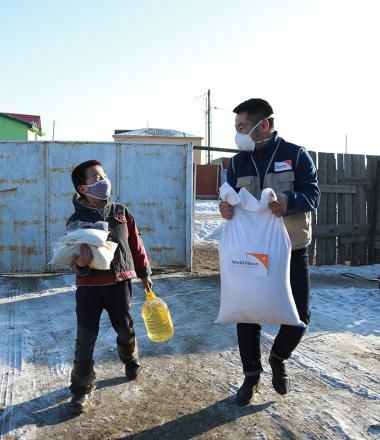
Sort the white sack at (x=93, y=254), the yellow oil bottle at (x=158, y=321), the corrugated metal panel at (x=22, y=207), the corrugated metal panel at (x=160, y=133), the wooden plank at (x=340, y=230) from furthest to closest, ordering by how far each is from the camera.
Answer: the corrugated metal panel at (x=160, y=133), the wooden plank at (x=340, y=230), the corrugated metal panel at (x=22, y=207), the yellow oil bottle at (x=158, y=321), the white sack at (x=93, y=254)

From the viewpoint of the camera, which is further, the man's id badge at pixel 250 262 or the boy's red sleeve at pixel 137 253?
the boy's red sleeve at pixel 137 253

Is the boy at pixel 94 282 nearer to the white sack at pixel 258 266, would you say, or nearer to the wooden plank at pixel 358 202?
the white sack at pixel 258 266

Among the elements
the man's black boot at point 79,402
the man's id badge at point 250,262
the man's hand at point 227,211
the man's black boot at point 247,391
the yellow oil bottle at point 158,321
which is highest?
the man's hand at point 227,211

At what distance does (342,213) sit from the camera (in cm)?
880

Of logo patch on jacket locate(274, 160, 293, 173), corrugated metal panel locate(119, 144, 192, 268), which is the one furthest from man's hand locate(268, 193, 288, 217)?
corrugated metal panel locate(119, 144, 192, 268)

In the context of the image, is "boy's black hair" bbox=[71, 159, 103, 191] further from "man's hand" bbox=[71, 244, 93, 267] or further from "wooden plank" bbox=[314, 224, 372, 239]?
"wooden plank" bbox=[314, 224, 372, 239]

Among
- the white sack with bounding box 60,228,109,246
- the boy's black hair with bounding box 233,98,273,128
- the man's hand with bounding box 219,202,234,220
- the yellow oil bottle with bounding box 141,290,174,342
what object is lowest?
the yellow oil bottle with bounding box 141,290,174,342

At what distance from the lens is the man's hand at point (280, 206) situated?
296 cm

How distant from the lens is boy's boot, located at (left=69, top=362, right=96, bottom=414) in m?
3.16

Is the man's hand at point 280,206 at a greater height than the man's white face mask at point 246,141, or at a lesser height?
lesser

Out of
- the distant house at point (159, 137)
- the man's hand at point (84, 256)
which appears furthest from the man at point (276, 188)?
the distant house at point (159, 137)

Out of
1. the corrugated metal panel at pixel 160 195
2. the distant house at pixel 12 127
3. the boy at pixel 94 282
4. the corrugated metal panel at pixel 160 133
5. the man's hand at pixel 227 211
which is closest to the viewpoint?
the man's hand at pixel 227 211

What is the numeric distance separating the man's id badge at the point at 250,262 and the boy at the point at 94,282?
0.82 m

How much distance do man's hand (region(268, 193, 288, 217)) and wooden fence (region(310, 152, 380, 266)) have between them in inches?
227
